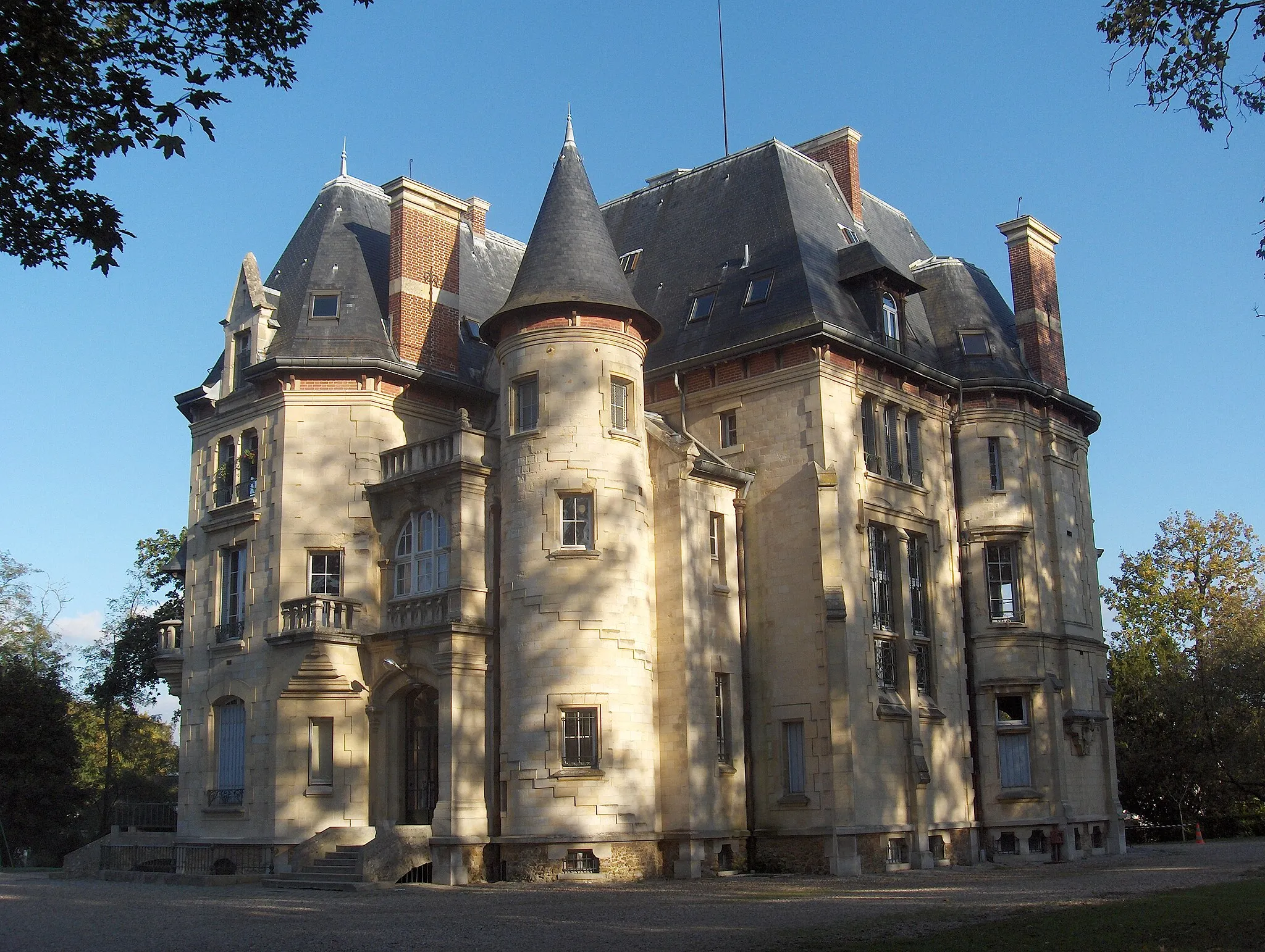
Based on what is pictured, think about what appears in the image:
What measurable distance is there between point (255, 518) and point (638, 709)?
32.1 feet

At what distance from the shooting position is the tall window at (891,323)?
30.5 meters

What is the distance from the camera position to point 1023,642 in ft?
103

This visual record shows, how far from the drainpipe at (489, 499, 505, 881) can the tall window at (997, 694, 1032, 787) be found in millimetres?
12747

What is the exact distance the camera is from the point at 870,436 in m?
29.3

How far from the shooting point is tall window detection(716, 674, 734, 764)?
26875mm

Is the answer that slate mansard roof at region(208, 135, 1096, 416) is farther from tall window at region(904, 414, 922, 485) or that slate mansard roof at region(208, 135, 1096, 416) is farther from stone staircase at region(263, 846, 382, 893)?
stone staircase at region(263, 846, 382, 893)

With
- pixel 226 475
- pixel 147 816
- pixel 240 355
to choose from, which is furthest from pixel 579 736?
pixel 147 816

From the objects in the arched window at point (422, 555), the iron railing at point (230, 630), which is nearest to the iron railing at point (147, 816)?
the iron railing at point (230, 630)

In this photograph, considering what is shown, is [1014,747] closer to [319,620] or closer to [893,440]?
[893,440]

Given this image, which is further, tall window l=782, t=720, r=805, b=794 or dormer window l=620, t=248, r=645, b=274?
dormer window l=620, t=248, r=645, b=274

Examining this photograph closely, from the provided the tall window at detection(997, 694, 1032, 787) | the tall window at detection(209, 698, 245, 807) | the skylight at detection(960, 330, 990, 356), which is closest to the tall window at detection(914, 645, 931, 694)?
the tall window at detection(997, 694, 1032, 787)

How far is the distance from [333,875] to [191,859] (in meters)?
5.36

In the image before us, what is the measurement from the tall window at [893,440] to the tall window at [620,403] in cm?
654

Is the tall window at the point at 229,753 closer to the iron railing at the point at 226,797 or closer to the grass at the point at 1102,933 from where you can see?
the iron railing at the point at 226,797
